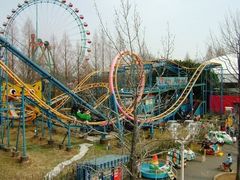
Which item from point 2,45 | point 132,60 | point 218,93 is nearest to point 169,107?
point 218,93

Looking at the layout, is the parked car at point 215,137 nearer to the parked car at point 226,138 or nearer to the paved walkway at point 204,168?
the parked car at point 226,138

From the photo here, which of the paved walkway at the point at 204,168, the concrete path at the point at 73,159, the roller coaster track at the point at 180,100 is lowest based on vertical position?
the paved walkway at the point at 204,168

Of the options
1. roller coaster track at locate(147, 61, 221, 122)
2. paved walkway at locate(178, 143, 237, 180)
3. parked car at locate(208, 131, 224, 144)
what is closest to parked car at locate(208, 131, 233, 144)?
parked car at locate(208, 131, 224, 144)

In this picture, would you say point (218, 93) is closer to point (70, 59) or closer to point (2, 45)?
point (70, 59)

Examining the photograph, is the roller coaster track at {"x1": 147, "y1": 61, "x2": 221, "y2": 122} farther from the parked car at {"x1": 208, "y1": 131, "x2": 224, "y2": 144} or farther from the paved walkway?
the paved walkway

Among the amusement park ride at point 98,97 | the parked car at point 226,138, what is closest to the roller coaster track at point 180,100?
the amusement park ride at point 98,97

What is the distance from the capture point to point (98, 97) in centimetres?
2445

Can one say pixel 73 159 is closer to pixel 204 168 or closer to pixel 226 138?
pixel 204 168

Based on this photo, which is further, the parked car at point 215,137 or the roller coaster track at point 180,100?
the roller coaster track at point 180,100

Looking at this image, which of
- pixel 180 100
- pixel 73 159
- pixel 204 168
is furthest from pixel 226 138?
pixel 73 159

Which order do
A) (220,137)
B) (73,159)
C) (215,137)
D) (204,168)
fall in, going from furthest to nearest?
1. (220,137)
2. (215,137)
3. (73,159)
4. (204,168)

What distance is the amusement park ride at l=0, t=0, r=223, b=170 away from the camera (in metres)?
12.6

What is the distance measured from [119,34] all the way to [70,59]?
3096 cm

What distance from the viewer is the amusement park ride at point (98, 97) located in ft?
41.2
